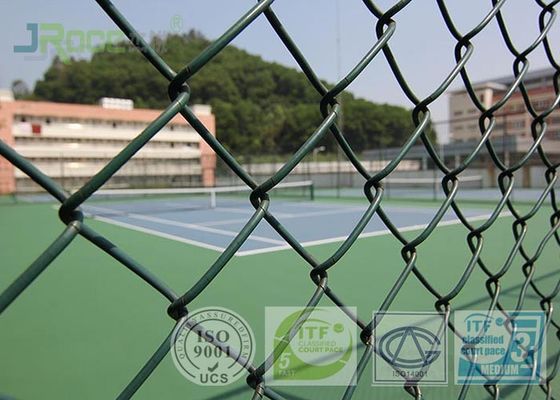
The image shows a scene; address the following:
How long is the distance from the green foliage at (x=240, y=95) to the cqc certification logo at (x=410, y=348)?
26536 millimetres

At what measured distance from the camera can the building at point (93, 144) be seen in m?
21.4

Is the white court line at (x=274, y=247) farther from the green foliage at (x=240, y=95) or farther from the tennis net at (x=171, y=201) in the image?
the green foliage at (x=240, y=95)

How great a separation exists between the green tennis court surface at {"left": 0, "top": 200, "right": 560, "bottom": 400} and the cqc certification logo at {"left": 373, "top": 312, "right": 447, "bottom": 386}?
0.06 meters


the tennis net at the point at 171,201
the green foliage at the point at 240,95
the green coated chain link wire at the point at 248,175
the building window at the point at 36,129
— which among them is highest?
the green foliage at the point at 240,95

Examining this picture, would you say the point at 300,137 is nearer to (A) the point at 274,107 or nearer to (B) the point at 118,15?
(A) the point at 274,107

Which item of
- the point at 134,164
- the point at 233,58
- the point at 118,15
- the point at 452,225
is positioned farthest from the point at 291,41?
the point at 233,58

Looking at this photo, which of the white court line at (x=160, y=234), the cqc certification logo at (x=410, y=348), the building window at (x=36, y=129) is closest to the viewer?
the cqc certification logo at (x=410, y=348)

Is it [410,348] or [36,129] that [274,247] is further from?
[36,129]

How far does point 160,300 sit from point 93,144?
103 ft

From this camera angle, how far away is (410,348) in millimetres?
1947

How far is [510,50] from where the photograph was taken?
3.30 feet

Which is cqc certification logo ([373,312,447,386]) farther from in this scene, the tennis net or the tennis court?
the tennis net

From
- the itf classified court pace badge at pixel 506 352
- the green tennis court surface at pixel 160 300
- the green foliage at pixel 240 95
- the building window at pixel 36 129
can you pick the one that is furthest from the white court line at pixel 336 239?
the building window at pixel 36 129

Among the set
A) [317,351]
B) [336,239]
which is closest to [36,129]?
[336,239]
